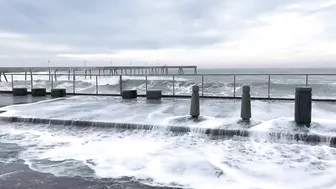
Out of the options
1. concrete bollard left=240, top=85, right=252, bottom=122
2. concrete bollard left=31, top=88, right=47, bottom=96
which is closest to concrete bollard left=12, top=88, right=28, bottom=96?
concrete bollard left=31, top=88, right=47, bottom=96

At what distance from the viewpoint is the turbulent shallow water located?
4.84 meters

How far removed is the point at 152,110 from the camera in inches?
419

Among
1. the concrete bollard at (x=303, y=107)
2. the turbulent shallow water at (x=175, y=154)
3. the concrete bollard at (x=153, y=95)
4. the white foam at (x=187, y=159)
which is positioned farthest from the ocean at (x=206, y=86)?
the white foam at (x=187, y=159)

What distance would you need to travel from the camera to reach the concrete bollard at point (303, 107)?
7.93m

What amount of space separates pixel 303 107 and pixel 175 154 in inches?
148

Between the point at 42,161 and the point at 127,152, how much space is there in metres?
1.55

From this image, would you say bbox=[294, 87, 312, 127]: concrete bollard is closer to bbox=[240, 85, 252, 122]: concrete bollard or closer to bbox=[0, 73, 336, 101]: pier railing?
bbox=[240, 85, 252, 122]: concrete bollard

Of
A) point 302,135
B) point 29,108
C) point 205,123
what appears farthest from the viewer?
point 29,108

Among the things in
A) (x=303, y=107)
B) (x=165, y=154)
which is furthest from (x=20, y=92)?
(x=303, y=107)

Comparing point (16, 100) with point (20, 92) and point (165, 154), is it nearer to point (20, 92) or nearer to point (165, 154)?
point (20, 92)

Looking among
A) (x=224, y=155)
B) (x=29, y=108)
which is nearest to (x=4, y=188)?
(x=224, y=155)

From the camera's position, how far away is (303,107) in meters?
7.95

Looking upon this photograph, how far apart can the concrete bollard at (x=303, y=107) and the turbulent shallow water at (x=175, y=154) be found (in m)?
0.21

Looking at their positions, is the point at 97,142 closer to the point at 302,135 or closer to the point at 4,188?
the point at 4,188
